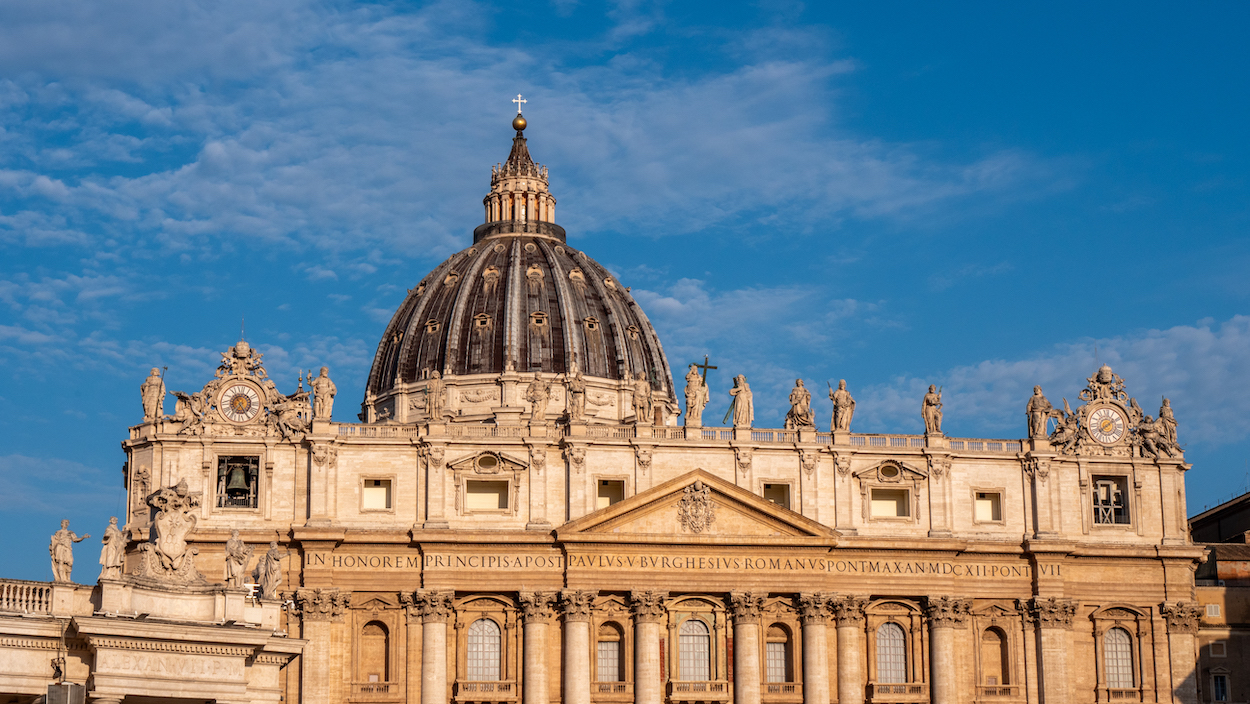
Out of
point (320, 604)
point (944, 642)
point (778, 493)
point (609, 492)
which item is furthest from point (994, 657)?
point (320, 604)

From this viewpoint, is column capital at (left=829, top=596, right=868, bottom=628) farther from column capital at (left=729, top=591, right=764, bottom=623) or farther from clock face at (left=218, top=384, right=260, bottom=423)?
clock face at (left=218, top=384, right=260, bottom=423)

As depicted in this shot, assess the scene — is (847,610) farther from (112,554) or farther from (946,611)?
(112,554)

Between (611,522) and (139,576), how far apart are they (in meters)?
40.4

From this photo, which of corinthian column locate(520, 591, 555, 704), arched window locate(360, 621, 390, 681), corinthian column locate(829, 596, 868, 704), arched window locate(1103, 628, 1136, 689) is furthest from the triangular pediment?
arched window locate(1103, 628, 1136, 689)

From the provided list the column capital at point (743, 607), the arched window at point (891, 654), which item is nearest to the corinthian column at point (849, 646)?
the arched window at point (891, 654)

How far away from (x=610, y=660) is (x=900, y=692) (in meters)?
13.9

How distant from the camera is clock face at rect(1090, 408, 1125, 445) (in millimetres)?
99062

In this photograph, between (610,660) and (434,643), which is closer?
(434,643)

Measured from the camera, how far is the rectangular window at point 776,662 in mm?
93688

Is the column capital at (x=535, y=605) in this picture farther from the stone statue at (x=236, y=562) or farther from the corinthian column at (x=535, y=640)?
the stone statue at (x=236, y=562)

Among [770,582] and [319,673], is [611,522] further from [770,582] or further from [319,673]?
[319,673]

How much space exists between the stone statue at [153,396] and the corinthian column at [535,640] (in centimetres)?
1893

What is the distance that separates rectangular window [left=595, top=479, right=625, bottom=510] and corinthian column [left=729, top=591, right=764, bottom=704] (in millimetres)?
7203

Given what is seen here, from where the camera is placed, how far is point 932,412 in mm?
96875
